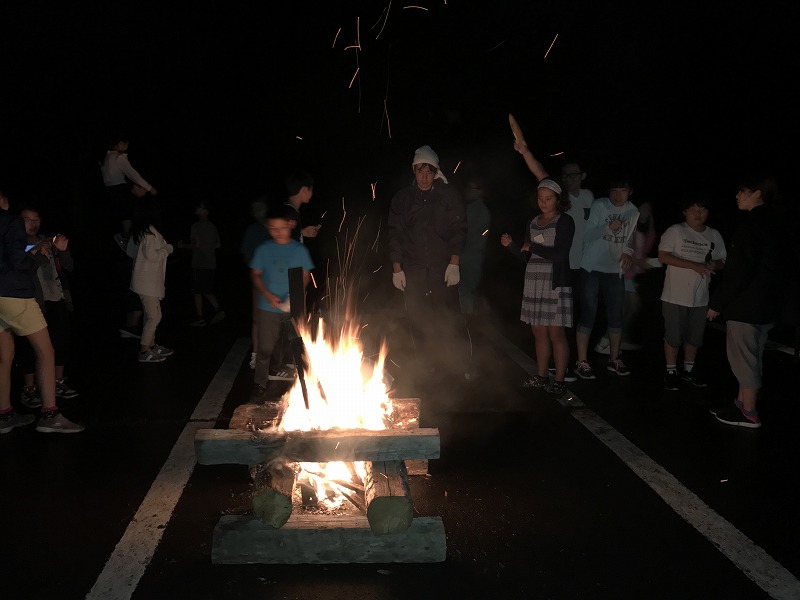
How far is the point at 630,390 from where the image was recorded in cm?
722

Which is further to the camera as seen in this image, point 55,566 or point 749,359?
point 749,359

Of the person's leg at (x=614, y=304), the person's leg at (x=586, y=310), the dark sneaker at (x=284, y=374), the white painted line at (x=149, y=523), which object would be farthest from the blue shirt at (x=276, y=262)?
the person's leg at (x=614, y=304)

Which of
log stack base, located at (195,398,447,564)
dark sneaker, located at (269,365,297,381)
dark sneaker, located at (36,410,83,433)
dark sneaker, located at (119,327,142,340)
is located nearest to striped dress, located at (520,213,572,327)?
dark sneaker, located at (269,365,297,381)

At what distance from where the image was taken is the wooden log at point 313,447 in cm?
409

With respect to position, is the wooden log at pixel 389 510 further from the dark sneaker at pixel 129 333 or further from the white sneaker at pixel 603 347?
the dark sneaker at pixel 129 333

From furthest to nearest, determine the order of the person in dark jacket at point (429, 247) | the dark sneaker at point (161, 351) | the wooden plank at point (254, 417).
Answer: the dark sneaker at point (161, 351) → the person in dark jacket at point (429, 247) → the wooden plank at point (254, 417)

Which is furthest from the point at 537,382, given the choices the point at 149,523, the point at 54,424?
the point at 54,424

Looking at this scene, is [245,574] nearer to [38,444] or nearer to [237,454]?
[237,454]

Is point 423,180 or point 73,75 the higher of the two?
point 73,75

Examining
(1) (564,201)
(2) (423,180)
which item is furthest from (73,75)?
(1) (564,201)

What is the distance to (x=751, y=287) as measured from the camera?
593 centimetres

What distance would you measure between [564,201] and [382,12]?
2406 centimetres

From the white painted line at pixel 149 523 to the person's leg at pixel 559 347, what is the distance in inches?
131

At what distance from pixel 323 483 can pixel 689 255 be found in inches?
184
